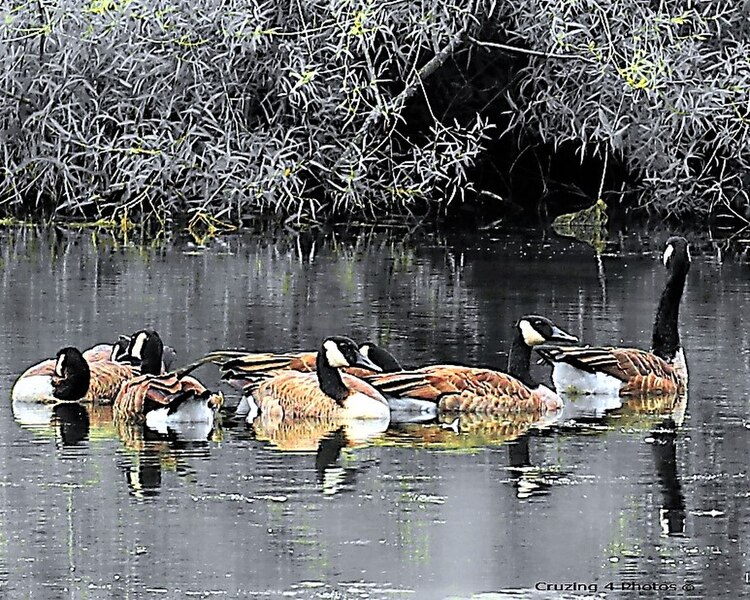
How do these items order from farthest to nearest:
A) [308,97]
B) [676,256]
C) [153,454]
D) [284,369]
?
[308,97] < [676,256] < [284,369] < [153,454]

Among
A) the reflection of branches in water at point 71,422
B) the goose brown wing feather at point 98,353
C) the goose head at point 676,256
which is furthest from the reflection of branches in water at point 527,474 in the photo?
the goose head at point 676,256

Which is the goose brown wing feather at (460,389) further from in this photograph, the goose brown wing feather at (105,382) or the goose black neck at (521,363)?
the goose brown wing feather at (105,382)

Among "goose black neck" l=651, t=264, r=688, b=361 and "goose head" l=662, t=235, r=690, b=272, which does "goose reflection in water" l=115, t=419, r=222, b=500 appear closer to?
"goose black neck" l=651, t=264, r=688, b=361

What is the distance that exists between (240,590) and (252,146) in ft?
51.1

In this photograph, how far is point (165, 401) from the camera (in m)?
10.3

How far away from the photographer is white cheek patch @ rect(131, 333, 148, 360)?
11.3 m

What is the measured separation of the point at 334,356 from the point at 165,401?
985 mm

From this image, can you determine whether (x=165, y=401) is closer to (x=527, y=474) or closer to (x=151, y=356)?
(x=151, y=356)

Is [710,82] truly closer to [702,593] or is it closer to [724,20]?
[724,20]

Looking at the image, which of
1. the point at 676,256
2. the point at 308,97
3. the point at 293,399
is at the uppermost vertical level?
the point at 308,97

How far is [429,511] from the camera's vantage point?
836cm

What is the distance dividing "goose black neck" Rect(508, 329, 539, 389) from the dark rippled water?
11.8 inches

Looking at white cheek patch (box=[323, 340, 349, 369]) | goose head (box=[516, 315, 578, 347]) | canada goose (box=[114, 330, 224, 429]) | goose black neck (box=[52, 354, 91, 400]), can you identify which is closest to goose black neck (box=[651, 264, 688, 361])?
goose head (box=[516, 315, 578, 347])

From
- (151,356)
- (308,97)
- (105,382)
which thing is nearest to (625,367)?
(151,356)
